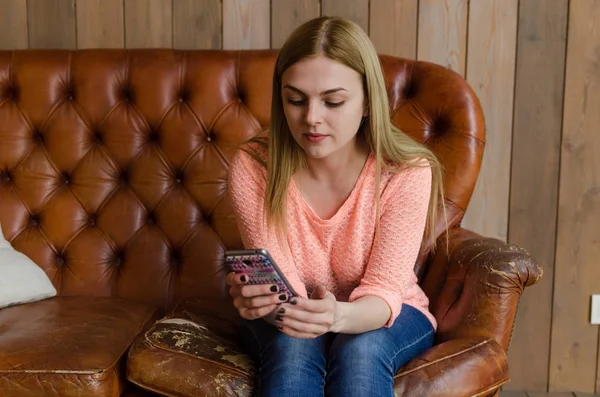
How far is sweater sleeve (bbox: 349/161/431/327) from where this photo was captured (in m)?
1.30

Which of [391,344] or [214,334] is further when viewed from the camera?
[214,334]

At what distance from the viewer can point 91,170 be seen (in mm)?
1838

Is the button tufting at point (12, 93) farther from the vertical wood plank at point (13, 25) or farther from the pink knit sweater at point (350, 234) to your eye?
the pink knit sweater at point (350, 234)

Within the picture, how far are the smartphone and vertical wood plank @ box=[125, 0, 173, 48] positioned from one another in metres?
1.12

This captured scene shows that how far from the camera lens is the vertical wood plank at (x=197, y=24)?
2025 millimetres

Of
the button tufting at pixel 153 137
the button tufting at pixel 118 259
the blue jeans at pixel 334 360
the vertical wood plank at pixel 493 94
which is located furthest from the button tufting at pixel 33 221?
the vertical wood plank at pixel 493 94

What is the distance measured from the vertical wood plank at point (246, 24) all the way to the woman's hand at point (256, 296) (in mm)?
1031

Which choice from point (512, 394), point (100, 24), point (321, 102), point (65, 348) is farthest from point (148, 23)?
point (512, 394)

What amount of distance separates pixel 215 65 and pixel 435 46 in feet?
2.17

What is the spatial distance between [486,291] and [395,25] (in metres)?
0.99

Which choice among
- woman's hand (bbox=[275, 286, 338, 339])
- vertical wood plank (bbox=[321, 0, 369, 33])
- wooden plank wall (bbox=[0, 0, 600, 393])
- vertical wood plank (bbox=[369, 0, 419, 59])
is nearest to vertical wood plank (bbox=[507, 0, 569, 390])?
wooden plank wall (bbox=[0, 0, 600, 393])

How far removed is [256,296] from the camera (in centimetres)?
119

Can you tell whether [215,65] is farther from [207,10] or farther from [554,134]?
[554,134]

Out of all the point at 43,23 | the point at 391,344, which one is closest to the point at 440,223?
the point at 391,344
